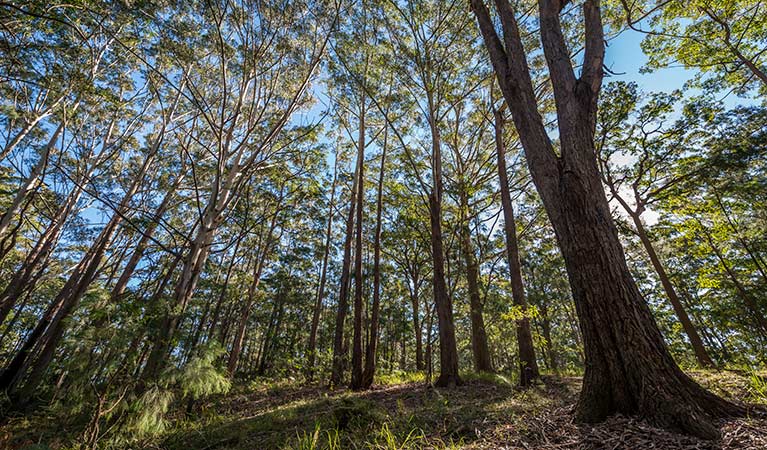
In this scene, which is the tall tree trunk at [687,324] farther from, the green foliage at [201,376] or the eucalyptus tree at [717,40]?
the green foliage at [201,376]

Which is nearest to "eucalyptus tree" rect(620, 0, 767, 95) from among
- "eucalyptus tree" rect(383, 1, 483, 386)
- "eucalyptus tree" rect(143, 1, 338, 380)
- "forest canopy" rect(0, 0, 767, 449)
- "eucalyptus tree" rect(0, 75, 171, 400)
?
"forest canopy" rect(0, 0, 767, 449)

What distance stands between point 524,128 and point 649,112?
30.7 ft

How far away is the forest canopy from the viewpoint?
7.95ft

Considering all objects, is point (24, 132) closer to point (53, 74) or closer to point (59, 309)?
point (53, 74)

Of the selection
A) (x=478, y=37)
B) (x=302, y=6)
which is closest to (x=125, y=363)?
(x=302, y=6)

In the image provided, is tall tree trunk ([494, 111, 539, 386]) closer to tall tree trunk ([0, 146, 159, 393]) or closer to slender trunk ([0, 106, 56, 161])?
tall tree trunk ([0, 146, 159, 393])

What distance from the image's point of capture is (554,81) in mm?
3121

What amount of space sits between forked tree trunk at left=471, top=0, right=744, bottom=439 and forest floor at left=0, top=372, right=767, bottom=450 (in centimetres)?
17

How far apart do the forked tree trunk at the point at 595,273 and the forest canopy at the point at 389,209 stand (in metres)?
0.02

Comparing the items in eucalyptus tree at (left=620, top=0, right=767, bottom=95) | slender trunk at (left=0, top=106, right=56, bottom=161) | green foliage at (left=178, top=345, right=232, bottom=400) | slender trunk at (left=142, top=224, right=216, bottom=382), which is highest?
eucalyptus tree at (left=620, top=0, right=767, bottom=95)

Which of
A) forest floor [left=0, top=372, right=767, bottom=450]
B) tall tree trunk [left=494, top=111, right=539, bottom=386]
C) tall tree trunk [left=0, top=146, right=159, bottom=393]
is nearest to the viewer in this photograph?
forest floor [left=0, top=372, right=767, bottom=450]

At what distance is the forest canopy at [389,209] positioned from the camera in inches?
95.3

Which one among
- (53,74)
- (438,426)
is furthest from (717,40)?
(53,74)

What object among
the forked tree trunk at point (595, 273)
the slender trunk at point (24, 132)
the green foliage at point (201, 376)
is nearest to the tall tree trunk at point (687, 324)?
the forked tree trunk at point (595, 273)
